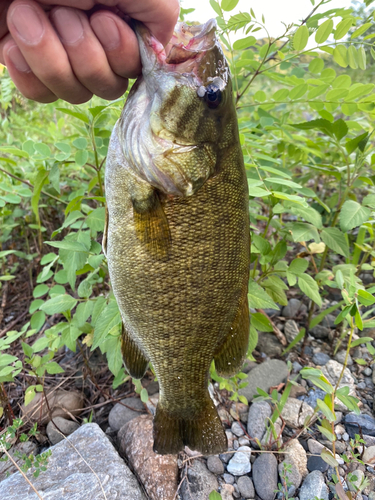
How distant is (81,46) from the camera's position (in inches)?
45.1

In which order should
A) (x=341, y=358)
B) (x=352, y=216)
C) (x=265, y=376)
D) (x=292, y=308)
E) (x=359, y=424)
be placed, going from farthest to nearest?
(x=292, y=308)
(x=341, y=358)
(x=265, y=376)
(x=359, y=424)
(x=352, y=216)

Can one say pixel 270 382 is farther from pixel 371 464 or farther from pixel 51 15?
pixel 51 15

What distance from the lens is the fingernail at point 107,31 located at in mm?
1119

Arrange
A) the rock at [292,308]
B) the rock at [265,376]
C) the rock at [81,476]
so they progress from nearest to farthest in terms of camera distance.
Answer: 1. the rock at [81,476]
2. the rock at [265,376]
3. the rock at [292,308]

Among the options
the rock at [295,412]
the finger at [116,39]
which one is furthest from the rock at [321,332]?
the finger at [116,39]

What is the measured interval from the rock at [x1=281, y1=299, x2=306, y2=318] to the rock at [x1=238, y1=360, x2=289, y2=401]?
61cm

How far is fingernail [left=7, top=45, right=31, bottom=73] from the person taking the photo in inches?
47.2

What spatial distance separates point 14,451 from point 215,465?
48.6 inches

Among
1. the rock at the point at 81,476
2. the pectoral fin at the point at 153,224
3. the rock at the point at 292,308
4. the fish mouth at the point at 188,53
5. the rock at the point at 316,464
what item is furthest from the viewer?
the rock at the point at 292,308

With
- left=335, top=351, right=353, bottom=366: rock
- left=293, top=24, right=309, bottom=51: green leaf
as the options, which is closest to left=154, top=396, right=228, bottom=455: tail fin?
left=335, top=351, right=353, bottom=366: rock

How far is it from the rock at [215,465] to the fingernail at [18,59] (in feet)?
7.22

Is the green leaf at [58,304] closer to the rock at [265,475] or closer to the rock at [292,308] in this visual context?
the rock at [265,475]

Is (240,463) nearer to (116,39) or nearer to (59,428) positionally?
(59,428)

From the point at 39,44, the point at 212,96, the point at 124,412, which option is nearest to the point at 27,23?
the point at 39,44
